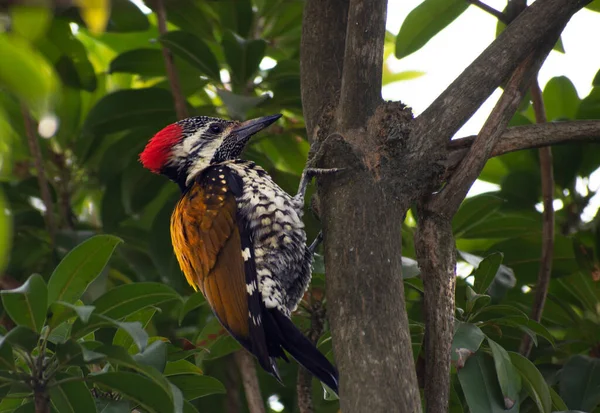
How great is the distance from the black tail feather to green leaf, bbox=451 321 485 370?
1.13 feet

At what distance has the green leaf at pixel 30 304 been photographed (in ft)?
5.72

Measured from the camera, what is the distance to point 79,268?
2027 millimetres

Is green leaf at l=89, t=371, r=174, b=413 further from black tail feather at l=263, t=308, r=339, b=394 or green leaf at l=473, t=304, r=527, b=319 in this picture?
green leaf at l=473, t=304, r=527, b=319

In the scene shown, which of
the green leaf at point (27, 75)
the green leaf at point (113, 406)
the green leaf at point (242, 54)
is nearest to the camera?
the green leaf at point (27, 75)

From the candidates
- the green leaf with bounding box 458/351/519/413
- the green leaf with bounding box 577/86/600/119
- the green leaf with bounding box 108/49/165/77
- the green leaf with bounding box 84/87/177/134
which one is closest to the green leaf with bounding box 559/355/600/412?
the green leaf with bounding box 458/351/519/413

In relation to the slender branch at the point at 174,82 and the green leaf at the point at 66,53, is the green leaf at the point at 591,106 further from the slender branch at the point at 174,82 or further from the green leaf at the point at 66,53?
the green leaf at the point at 66,53

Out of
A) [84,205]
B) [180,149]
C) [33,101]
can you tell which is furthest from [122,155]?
[33,101]

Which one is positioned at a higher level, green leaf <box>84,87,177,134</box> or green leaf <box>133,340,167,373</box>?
green leaf <box>84,87,177,134</box>

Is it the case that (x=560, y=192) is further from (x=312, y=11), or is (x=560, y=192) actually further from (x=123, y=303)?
(x=123, y=303)

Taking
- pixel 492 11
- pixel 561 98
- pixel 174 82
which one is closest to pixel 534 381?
pixel 492 11

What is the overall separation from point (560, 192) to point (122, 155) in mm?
2026

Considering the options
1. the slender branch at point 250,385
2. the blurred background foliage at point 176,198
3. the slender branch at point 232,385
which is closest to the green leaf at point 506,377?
the blurred background foliage at point 176,198

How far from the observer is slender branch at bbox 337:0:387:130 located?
77.2 inches

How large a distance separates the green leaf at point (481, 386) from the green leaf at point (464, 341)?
0.03m
